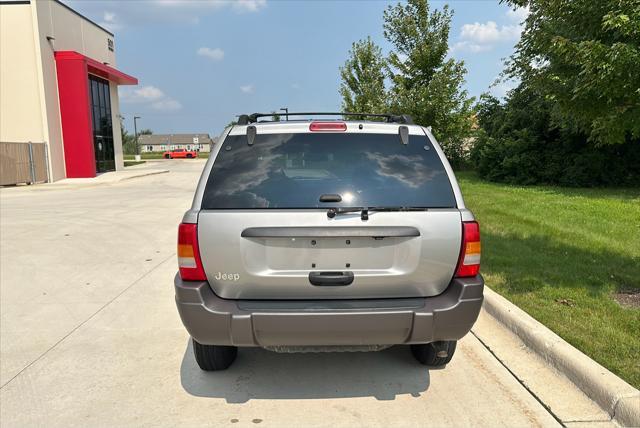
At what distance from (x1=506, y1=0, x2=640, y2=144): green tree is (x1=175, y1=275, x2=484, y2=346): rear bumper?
92.3 inches

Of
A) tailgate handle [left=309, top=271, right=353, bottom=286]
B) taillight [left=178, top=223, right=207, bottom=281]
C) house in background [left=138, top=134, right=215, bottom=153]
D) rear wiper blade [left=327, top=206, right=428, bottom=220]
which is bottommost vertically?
house in background [left=138, top=134, right=215, bottom=153]

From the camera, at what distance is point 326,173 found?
10.1ft

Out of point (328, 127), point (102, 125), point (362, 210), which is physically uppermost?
point (102, 125)

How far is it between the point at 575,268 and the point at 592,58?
296 centimetres

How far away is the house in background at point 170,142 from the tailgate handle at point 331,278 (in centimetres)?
13620

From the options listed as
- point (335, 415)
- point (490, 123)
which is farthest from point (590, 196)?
point (335, 415)

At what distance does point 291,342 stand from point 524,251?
16.8 feet

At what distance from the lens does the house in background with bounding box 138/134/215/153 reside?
13662 centimetres

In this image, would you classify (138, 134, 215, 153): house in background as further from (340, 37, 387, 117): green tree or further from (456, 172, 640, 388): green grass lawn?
(456, 172, 640, 388): green grass lawn

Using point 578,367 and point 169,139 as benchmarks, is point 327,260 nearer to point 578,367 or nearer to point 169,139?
point 578,367

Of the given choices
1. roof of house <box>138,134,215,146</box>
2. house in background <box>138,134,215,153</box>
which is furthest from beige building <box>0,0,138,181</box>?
roof of house <box>138,134,215,146</box>

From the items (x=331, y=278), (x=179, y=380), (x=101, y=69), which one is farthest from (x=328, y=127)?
(x=101, y=69)

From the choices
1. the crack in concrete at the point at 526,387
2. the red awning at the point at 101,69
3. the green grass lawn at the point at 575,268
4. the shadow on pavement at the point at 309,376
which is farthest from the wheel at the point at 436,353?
the red awning at the point at 101,69

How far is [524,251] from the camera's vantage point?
6824mm
